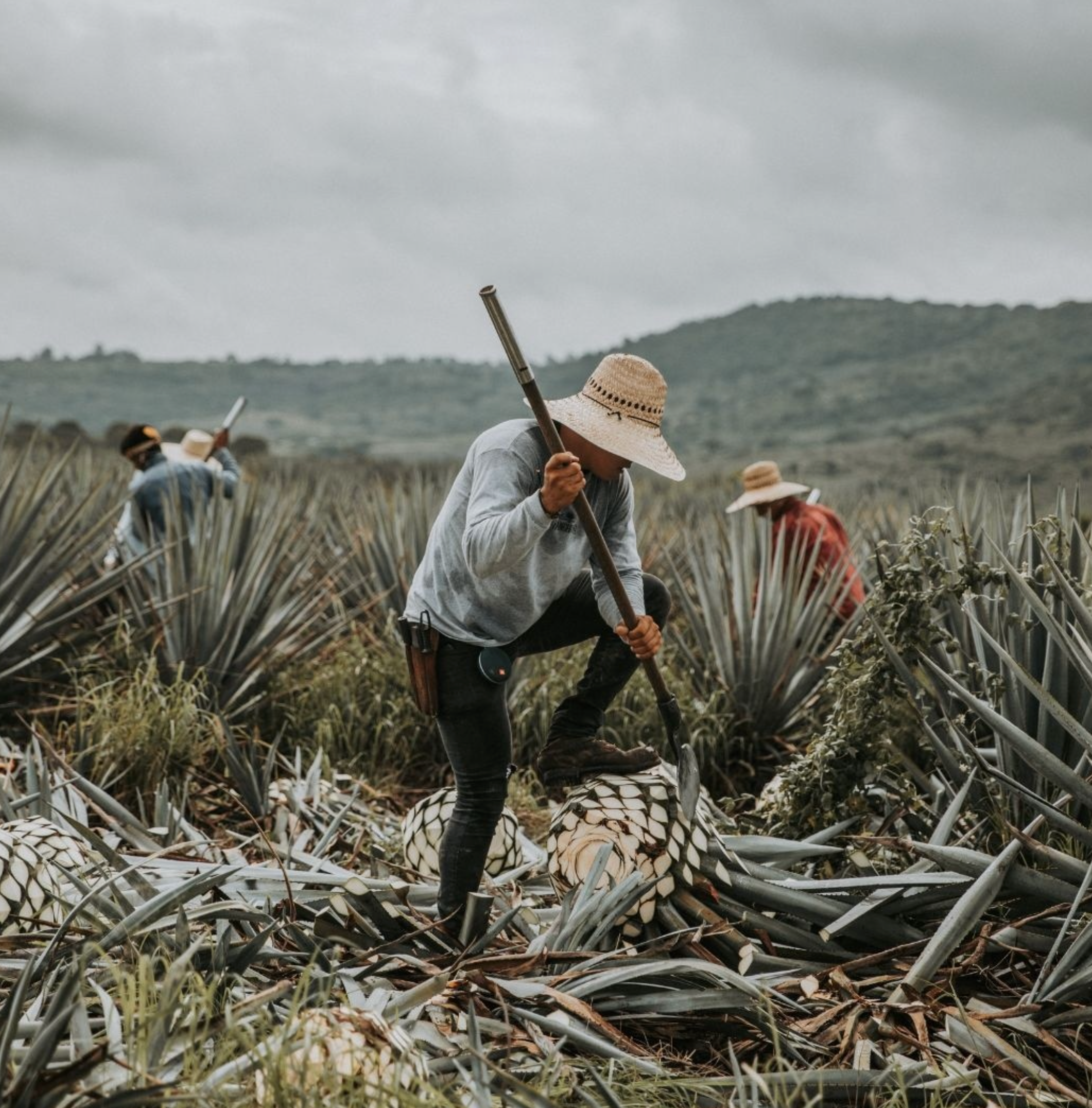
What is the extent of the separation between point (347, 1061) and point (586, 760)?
4.40 ft

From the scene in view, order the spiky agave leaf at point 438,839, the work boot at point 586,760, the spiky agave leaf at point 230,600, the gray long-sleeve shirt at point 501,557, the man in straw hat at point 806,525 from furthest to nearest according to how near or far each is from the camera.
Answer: the man in straw hat at point 806,525 < the spiky agave leaf at point 230,600 < the spiky agave leaf at point 438,839 < the work boot at point 586,760 < the gray long-sleeve shirt at point 501,557

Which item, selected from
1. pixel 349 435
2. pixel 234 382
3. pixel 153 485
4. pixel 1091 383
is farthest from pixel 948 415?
pixel 234 382

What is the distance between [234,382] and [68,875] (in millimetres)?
169243

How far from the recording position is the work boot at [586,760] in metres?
3.43

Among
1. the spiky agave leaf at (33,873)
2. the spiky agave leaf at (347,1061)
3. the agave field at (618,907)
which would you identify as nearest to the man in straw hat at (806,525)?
the agave field at (618,907)

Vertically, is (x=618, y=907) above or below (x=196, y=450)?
below

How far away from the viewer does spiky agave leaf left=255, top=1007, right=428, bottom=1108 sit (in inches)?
82.5

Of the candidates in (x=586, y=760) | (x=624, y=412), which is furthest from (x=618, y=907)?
(x=624, y=412)

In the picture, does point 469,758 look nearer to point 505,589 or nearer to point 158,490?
point 505,589

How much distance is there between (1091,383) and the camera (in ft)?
236

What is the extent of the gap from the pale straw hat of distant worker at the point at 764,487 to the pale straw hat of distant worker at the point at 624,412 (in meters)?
3.30

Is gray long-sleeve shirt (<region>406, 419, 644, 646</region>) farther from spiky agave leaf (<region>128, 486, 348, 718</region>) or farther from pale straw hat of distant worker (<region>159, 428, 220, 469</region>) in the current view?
pale straw hat of distant worker (<region>159, 428, 220, 469</region>)

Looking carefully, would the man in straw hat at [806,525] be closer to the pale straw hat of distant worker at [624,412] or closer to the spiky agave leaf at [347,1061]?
the pale straw hat of distant worker at [624,412]

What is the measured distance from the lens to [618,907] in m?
3.02
